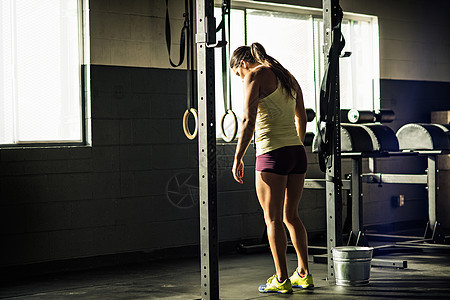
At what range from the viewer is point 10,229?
537 centimetres

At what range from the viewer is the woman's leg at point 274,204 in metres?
4.43

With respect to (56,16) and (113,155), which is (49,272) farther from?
(56,16)

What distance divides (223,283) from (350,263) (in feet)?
3.02

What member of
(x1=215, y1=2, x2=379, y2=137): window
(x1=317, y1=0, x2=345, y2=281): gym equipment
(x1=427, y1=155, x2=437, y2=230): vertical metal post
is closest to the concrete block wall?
(x1=215, y1=2, x2=379, y2=137): window

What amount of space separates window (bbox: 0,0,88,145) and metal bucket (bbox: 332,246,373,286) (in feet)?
7.59

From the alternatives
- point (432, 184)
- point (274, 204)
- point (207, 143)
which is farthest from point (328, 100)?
point (432, 184)

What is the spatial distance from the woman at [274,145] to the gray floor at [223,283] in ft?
1.40

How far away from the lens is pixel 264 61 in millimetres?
4535

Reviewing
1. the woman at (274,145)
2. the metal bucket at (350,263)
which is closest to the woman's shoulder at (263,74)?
the woman at (274,145)

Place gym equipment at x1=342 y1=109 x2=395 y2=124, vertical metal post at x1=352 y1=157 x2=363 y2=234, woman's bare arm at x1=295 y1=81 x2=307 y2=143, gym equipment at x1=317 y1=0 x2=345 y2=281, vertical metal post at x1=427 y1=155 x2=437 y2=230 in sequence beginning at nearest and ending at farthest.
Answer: woman's bare arm at x1=295 y1=81 x2=307 y2=143
gym equipment at x1=317 y1=0 x2=345 y2=281
vertical metal post at x1=352 y1=157 x2=363 y2=234
vertical metal post at x1=427 y1=155 x2=437 y2=230
gym equipment at x1=342 y1=109 x2=395 y2=124

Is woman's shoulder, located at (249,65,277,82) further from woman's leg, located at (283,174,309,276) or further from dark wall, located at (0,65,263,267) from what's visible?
dark wall, located at (0,65,263,267)

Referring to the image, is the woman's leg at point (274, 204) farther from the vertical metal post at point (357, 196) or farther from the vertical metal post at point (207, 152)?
the vertical metal post at point (357, 196)

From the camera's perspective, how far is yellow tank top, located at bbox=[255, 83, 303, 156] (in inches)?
175

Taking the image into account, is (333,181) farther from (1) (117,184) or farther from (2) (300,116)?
(1) (117,184)
